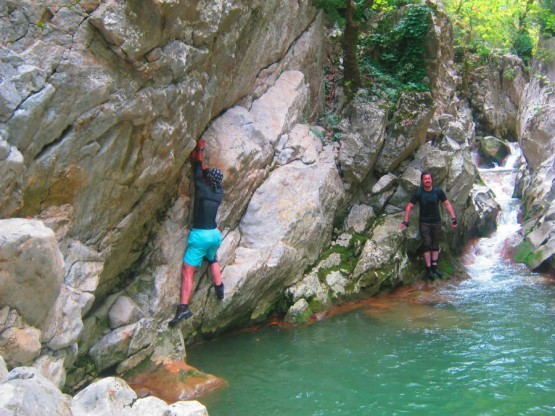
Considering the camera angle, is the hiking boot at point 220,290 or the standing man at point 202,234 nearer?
the standing man at point 202,234

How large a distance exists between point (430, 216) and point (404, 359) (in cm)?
495

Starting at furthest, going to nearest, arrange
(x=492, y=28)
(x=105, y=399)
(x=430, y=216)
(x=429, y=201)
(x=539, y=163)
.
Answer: (x=492, y=28)
(x=539, y=163)
(x=430, y=216)
(x=429, y=201)
(x=105, y=399)

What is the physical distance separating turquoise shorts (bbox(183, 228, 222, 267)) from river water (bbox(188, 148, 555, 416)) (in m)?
1.65

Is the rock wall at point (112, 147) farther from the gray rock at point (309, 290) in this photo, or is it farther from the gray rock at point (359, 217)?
the gray rock at point (359, 217)

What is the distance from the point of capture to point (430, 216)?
459 inches

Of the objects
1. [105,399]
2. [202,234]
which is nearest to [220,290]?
[202,234]

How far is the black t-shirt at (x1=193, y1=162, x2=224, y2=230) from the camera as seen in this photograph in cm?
802

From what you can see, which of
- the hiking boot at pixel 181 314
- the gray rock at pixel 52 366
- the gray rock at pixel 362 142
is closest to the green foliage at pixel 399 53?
the gray rock at pixel 362 142

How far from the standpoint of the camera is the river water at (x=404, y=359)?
627cm

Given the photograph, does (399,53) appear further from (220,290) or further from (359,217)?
(220,290)

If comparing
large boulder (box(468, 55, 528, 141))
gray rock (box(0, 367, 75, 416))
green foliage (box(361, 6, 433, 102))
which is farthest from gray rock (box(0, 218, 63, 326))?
large boulder (box(468, 55, 528, 141))

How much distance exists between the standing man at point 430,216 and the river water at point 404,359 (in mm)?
924

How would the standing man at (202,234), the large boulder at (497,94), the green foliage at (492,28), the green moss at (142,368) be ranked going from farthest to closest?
the green foliage at (492,28) < the large boulder at (497,94) < the standing man at (202,234) < the green moss at (142,368)

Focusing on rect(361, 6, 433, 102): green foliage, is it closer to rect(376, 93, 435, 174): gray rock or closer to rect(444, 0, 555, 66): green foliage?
rect(376, 93, 435, 174): gray rock
